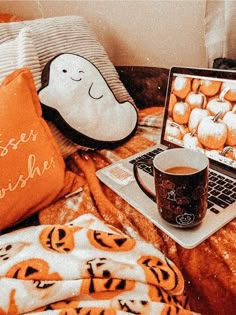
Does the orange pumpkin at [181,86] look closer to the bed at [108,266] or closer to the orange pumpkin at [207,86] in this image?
the orange pumpkin at [207,86]

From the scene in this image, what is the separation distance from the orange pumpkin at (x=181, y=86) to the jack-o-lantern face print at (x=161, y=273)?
468 mm

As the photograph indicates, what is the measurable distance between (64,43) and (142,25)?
413mm

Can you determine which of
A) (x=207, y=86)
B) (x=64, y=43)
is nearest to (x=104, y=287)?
(x=207, y=86)

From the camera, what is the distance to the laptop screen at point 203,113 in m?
0.77

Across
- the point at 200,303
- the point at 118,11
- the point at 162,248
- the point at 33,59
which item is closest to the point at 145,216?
the point at 162,248

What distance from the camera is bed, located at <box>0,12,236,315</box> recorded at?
19.0 inches

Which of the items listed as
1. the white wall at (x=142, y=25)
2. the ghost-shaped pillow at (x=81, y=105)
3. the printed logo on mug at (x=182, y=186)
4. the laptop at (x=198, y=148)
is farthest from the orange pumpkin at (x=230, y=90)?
the white wall at (x=142, y=25)

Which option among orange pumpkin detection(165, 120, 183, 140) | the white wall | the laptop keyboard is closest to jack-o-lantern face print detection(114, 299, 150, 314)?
the laptop keyboard

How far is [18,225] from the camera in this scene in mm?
776

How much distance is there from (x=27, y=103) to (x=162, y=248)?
429 millimetres

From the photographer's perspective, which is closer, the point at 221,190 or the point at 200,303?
the point at 200,303

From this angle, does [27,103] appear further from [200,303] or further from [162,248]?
[200,303]

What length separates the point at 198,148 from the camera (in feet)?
2.74

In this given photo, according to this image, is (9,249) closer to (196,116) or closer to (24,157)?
(24,157)
